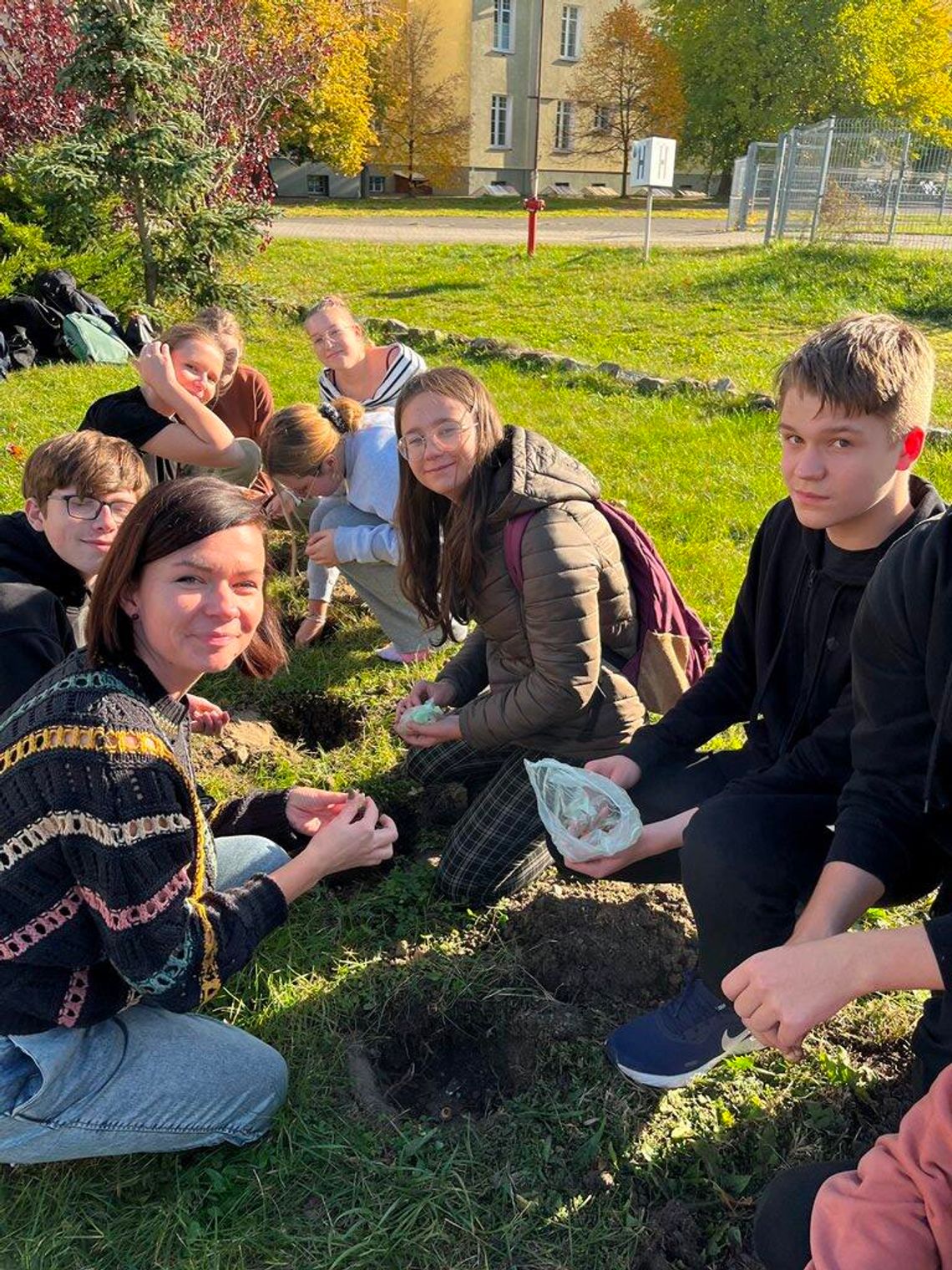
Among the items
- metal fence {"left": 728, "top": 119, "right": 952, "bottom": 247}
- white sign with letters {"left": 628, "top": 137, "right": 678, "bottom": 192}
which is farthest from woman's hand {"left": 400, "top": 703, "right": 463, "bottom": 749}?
metal fence {"left": 728, "top": 119, "right": 952, "bottom": 247}

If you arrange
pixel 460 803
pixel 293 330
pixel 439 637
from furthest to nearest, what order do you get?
1. pixel 293 330
2. pixel 439 637
3. pixel 460 803

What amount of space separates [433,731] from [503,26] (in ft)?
130

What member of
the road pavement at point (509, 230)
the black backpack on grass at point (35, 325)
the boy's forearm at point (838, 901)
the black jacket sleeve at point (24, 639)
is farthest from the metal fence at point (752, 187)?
the boy's forearm at point (838, 901)

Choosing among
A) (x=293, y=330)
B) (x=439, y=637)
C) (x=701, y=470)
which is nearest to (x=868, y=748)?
(x=439, y=637)

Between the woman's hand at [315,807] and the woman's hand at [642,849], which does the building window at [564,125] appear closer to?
the woman's hand at [315,807]

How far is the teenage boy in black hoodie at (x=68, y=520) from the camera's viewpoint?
287 cm

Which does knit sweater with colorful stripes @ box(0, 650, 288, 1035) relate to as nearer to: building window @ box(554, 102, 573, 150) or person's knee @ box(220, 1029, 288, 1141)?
person's knee @ box(220, 1029, 288, 1141)

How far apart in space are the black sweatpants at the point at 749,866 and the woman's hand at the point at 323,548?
2274 millimetres

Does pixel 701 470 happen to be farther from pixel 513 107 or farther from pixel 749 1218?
pixel 513 107

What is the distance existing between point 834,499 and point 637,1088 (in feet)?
4.45

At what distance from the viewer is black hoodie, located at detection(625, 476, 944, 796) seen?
7.33 ft

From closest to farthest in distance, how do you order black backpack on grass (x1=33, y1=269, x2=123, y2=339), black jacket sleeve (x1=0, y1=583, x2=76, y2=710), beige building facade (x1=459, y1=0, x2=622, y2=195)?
black jacket sleeve (x1=0, y1=583, x2=76, y2=710)
black backpack on grass (x1=33, y1=269, x2=123, y2=339)
beige building facade (x1=459, y1=0, x2=622, y2=195)

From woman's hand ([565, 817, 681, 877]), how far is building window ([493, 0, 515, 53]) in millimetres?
39478

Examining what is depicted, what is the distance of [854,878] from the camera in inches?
71.6
